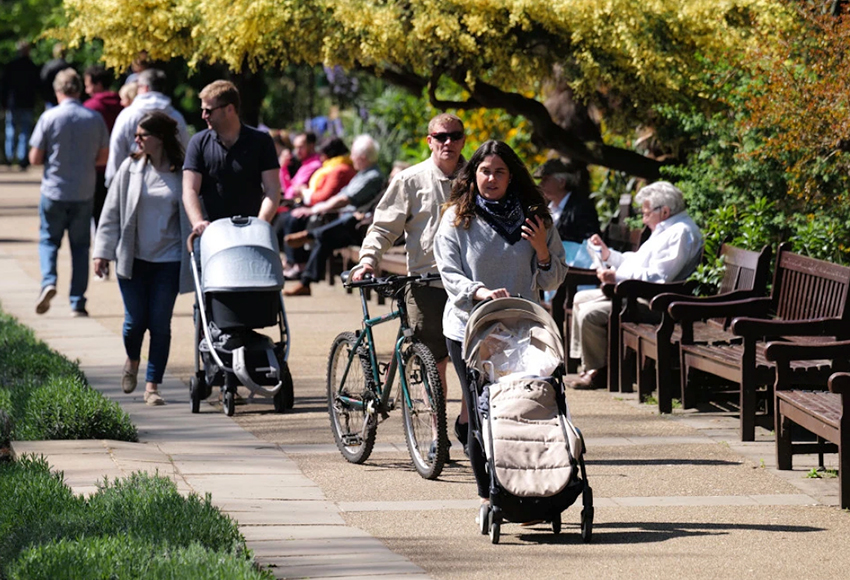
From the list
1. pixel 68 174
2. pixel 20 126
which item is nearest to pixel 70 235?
pixel 68 174

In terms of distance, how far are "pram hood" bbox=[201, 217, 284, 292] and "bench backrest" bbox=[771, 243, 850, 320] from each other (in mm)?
3002

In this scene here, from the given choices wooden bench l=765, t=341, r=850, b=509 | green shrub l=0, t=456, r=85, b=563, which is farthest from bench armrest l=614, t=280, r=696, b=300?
green shrub l=0, t=456, r=85, b=563

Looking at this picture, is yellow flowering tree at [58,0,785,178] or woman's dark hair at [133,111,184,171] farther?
yellow flowering tree at [58,0,785,178]

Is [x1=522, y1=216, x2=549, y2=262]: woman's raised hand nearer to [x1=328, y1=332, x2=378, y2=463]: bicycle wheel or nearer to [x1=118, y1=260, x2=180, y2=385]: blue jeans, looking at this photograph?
[x1=328, y1=332, x2=378, y2=463]: bicycle wheel

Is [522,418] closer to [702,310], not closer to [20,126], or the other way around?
[702,310]

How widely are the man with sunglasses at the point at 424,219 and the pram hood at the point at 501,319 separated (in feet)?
4.31

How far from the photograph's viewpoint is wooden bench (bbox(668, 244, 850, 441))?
802 centimetres

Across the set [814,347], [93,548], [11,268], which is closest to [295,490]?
[93,548]

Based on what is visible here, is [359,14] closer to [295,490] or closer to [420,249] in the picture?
[420,249]

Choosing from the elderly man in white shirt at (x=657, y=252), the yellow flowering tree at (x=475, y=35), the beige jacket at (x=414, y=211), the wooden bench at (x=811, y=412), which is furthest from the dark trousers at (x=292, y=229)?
the wooden bench at (x=811, y=412)

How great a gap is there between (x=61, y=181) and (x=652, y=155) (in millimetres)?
5199

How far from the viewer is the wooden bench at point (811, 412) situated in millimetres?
6469

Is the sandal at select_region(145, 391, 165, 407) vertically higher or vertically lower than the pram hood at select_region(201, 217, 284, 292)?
lower

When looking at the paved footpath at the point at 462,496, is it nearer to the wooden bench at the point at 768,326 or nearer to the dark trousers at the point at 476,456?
the dark trousers at the point at 476,456
